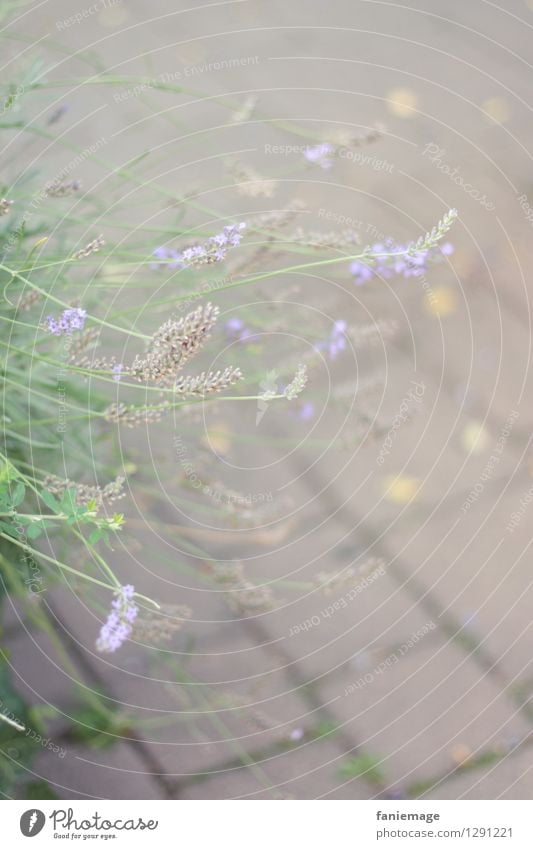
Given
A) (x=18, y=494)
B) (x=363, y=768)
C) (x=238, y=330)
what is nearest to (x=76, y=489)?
(x=18, y=494)

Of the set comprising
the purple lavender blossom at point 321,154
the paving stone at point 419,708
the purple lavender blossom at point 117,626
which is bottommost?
the paving stone at point 419,708

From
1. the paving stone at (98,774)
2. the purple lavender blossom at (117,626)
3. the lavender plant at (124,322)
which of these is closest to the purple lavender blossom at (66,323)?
the lavender plant at (124,322)

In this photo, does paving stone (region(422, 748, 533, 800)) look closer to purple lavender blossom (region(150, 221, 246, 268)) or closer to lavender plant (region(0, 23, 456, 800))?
lavender plant (region(0, 23, 456, 800))

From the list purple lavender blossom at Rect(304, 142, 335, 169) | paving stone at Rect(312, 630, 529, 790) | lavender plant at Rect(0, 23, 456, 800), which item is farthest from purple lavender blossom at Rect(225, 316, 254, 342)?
paving stone at Rect(312, 630, 529, 790)

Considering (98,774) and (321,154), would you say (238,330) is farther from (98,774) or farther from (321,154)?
(98,774)

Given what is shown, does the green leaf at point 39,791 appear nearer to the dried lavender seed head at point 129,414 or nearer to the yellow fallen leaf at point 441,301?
the dried lavender seed head at point 129,414

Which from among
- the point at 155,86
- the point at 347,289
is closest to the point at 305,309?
the point at 347,289
